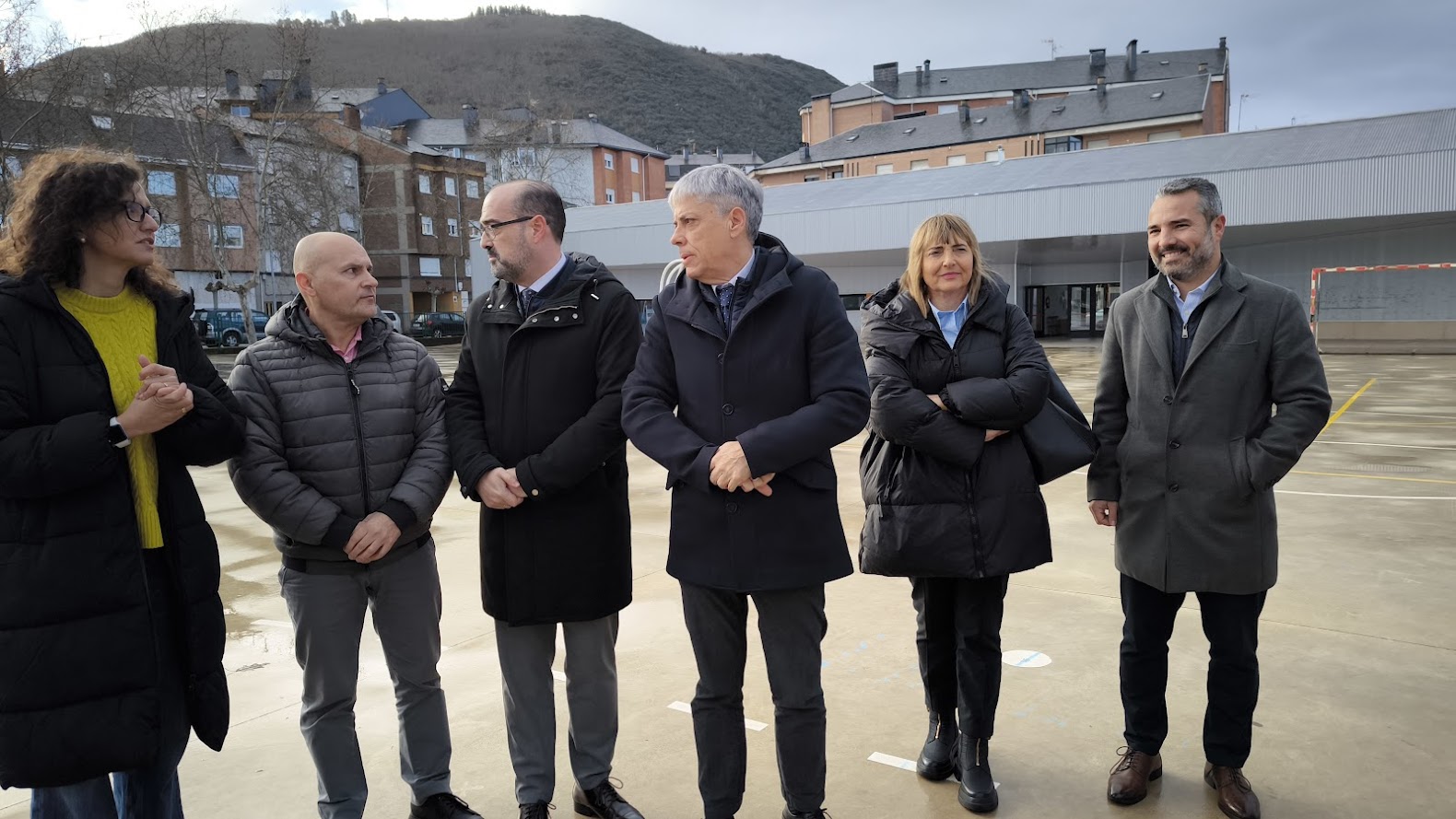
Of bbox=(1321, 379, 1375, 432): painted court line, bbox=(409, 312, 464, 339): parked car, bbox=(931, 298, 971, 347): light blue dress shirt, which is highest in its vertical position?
bbox=(931, 298, 971, 347): light blue dress shirt

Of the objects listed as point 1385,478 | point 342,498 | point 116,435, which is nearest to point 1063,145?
point 1385,478

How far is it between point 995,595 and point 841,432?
2.91ft

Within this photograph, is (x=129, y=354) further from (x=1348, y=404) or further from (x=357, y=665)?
(x=1348, y=404)

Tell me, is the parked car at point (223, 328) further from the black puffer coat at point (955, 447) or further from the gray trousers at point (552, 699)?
the black puffer coat at point (955, 447)

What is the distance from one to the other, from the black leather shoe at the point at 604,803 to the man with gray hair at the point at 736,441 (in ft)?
1.07

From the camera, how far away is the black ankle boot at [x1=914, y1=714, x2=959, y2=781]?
3.15m

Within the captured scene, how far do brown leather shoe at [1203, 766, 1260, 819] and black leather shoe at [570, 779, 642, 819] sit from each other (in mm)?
1802

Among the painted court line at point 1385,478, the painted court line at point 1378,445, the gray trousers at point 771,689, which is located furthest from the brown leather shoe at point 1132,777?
the painted court line at point 1378,445

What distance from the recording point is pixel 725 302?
9.02ft

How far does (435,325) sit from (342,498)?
3732 cm

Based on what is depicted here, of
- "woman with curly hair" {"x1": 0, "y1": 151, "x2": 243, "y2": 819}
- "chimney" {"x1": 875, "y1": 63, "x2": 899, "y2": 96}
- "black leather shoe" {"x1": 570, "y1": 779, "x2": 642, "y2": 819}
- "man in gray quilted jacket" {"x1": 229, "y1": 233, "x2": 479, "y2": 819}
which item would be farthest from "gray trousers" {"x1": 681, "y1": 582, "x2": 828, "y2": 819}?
"chimney" {"x1": 875, "y1": 63, "x2": 899, "y2": 96}

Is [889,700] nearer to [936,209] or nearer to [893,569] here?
[893,569]

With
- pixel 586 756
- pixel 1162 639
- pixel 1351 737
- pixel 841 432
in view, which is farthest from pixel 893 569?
pixel 1351 737

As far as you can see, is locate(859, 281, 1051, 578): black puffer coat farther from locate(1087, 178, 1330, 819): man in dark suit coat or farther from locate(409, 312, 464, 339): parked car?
locate(409, 312, 464, 339): parked car
